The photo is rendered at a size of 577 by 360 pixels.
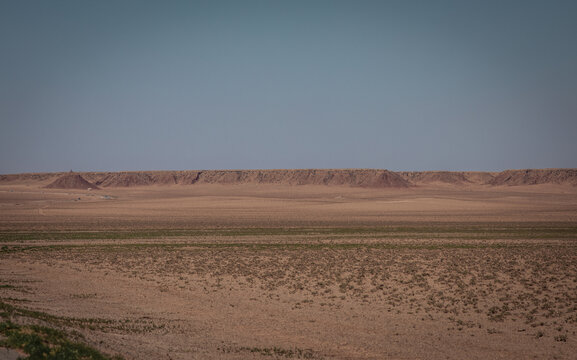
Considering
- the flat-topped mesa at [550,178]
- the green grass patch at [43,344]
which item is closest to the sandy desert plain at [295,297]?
the green grass patch at [43,344]

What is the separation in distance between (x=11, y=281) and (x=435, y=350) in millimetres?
17230

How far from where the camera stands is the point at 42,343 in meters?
8.84

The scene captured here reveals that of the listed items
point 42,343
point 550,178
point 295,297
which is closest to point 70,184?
point 295,297

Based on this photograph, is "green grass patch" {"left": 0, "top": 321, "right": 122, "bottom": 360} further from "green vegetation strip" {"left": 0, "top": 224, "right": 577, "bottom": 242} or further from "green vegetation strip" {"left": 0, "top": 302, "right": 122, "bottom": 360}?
"green vegetation strip" {"left": 0, "top": 224, "right": 577, "bottom": 242}

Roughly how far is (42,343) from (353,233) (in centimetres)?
3441

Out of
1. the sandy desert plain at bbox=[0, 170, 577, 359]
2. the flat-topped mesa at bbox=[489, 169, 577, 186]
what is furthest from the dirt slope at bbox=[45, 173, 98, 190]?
the flat-topped mesa at bbox=[489, 169, 577, 186]

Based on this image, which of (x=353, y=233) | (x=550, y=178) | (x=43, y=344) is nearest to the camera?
(x=43, y=344)

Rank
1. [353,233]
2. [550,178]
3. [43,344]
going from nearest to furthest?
[43,344] → [353,233] → [550,178]

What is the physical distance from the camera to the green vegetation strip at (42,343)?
838 cm

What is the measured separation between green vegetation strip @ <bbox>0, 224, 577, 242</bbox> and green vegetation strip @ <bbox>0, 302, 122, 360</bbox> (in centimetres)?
2921

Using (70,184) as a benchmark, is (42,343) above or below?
below

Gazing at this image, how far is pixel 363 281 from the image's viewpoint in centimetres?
2048

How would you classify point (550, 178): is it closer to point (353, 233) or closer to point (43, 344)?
point (353, 233)

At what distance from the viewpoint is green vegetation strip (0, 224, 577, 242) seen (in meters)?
38.4
